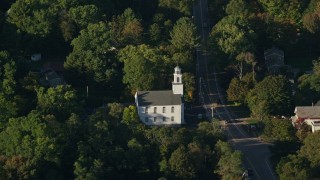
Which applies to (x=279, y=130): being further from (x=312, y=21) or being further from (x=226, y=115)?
(x=312, y=21)

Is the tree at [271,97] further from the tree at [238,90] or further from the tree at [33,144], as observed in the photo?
the tree at [33,144]

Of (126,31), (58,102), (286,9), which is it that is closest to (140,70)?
(126,31)

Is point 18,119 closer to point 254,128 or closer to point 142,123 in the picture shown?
point 142,123

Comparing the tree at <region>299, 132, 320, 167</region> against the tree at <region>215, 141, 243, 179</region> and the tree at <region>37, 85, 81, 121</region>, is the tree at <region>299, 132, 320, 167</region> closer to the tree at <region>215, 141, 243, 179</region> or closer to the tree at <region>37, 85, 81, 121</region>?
the tree at <region>215, 141, 243, 179</region>

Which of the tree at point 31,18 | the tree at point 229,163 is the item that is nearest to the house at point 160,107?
the tree at point 229,163

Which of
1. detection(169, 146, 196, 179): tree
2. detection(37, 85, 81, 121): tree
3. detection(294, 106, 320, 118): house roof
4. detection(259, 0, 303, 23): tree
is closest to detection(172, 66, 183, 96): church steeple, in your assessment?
detection(37, 85, 81, 121): tree

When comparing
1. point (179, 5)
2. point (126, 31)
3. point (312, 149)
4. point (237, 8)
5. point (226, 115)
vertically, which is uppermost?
point (179, 5)
